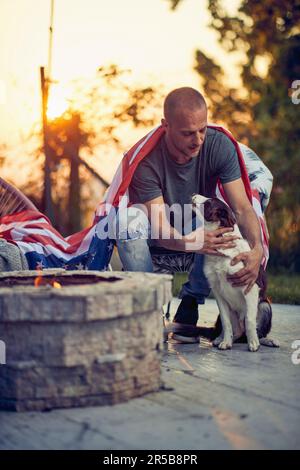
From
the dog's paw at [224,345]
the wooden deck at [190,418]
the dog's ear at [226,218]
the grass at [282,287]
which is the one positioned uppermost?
the dog's ear at [226,218]

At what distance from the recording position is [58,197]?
816cm

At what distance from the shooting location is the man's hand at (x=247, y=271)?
3.37 meters

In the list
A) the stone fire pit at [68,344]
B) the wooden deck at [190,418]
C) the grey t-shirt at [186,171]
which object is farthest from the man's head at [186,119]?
the stone fire pit at [68,344]

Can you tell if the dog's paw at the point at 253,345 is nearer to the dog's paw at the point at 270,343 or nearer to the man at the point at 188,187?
the dog's paw at the point at 270,343

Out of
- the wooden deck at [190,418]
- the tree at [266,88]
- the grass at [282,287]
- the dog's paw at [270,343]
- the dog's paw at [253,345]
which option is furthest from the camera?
the tree at [266,88]

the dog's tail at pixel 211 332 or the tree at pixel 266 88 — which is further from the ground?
the tree at pixel 266 88

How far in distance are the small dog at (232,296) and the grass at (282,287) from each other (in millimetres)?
1743

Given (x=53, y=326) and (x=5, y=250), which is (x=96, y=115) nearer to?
(x=5, y=250)

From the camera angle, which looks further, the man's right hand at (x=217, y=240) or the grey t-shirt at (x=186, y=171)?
the grey t-shirt at (x=186, y=171)

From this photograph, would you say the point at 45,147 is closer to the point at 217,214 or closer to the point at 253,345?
the point at 217,214

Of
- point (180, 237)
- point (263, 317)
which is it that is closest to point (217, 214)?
point (180, 237)

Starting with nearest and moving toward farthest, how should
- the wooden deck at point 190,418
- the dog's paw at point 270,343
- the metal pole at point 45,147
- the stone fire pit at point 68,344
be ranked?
the wooden deck at point 190,418
the stone fire pit at point 68,344
the dog's paw at point 270,343
the metal pole at point 45,147

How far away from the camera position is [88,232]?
4.24 m
